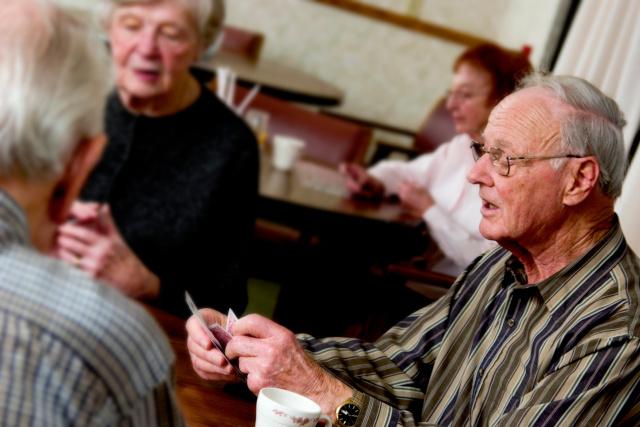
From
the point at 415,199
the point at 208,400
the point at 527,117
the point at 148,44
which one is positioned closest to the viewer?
the point at 208,400

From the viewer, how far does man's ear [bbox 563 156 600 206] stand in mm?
1703

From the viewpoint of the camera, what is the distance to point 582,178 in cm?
171

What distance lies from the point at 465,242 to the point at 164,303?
1441 millimetres

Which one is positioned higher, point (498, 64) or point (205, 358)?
point (498, 64)

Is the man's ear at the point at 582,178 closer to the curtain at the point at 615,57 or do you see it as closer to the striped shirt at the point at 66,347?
the curtain at the point at 615,57

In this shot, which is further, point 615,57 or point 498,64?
point 498,64

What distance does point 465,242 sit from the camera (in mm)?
3213

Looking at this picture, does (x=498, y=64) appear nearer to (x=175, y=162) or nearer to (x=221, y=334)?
(x=175, y=162)

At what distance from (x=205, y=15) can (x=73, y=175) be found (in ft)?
4.20

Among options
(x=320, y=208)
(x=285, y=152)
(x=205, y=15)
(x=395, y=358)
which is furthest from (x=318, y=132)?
(x=395, y=358)

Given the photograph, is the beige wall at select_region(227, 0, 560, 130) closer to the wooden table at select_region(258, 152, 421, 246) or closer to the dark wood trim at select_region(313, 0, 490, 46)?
the dark wood trim at select_region(313, 0, 490, 46)

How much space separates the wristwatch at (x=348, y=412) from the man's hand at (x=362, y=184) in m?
1.84

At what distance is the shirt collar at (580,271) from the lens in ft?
5.47

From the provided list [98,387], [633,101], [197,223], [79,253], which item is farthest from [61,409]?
[633,101]
